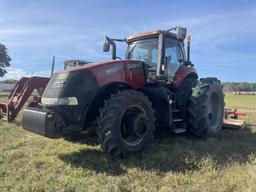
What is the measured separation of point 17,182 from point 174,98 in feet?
12.8

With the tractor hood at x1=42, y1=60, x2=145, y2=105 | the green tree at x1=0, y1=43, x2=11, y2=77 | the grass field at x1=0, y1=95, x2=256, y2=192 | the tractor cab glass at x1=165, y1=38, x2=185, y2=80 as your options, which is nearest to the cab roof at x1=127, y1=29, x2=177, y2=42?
the tractor cab glass at x1=165, y1=38, x2=185, y2=80

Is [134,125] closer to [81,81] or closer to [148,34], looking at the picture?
[81,81]

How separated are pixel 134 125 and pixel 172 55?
2605mm

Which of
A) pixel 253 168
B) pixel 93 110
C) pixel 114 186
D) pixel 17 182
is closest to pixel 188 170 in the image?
pixel 253 168

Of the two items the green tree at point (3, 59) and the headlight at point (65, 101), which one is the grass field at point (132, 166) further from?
the green tree at point (3, 59)

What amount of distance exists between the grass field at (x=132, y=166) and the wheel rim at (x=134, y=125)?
34 centimetres

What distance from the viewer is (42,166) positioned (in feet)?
16.6

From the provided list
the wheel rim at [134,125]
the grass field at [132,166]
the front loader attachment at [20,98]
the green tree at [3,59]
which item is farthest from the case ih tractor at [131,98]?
the green tree at [3,59]

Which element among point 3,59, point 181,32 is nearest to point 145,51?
point 181,32

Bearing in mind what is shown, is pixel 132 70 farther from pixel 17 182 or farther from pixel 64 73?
pixel 17 182

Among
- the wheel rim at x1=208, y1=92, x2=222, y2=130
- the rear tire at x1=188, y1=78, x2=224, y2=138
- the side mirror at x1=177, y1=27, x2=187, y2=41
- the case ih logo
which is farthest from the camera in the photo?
the wheel rim at x1=208, y1=92, x2=222, y2=130

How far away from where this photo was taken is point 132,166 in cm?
507

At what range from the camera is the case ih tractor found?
5223 mm

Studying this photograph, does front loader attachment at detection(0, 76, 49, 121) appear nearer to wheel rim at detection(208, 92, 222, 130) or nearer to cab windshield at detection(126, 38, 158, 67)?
cab windshield at detection(126, 38, 158, 67)
